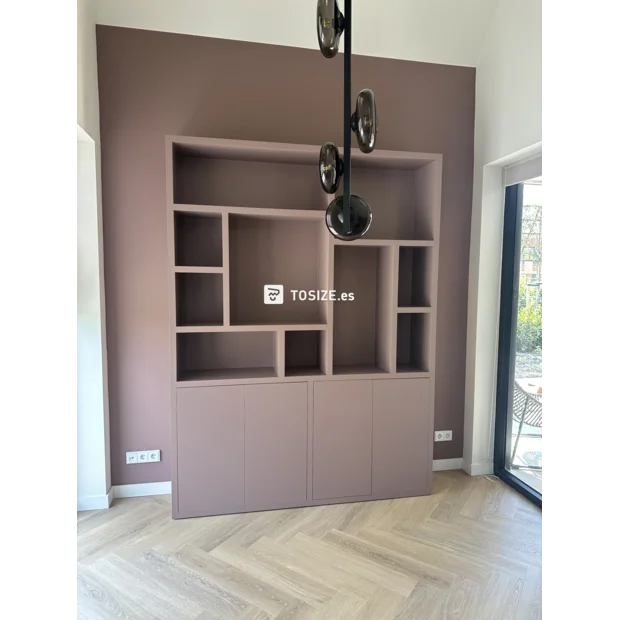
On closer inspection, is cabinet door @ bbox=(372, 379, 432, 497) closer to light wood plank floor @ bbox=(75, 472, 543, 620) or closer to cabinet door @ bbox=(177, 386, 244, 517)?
light wood plank floor @ bbox=(75, 472, 543, 620)

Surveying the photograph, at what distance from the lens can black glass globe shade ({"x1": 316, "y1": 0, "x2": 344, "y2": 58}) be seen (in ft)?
4.12

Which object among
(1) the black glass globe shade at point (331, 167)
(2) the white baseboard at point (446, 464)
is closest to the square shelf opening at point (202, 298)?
(1) the black glass globe shade at point (331, 167)

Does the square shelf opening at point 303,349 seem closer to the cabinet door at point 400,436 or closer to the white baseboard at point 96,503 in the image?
the cabinet door at point 400,436

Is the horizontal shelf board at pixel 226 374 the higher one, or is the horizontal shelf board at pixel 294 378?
the horizontal shelf board at pixel 226 374

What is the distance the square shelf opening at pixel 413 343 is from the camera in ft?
9.68

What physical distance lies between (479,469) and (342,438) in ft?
4.13

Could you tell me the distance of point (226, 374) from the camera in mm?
2797

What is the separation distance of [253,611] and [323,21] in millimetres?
2362

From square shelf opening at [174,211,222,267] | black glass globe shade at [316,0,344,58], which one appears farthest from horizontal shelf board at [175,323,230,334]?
black glass globe shade at [316,0,344,58]

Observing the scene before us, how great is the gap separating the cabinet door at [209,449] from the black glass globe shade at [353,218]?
4.85 feet

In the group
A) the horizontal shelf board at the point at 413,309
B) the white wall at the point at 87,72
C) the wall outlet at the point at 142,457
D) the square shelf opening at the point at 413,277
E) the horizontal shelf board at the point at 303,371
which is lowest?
the wall outlet at the point at 142,457

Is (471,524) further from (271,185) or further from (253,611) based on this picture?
(271,185)
